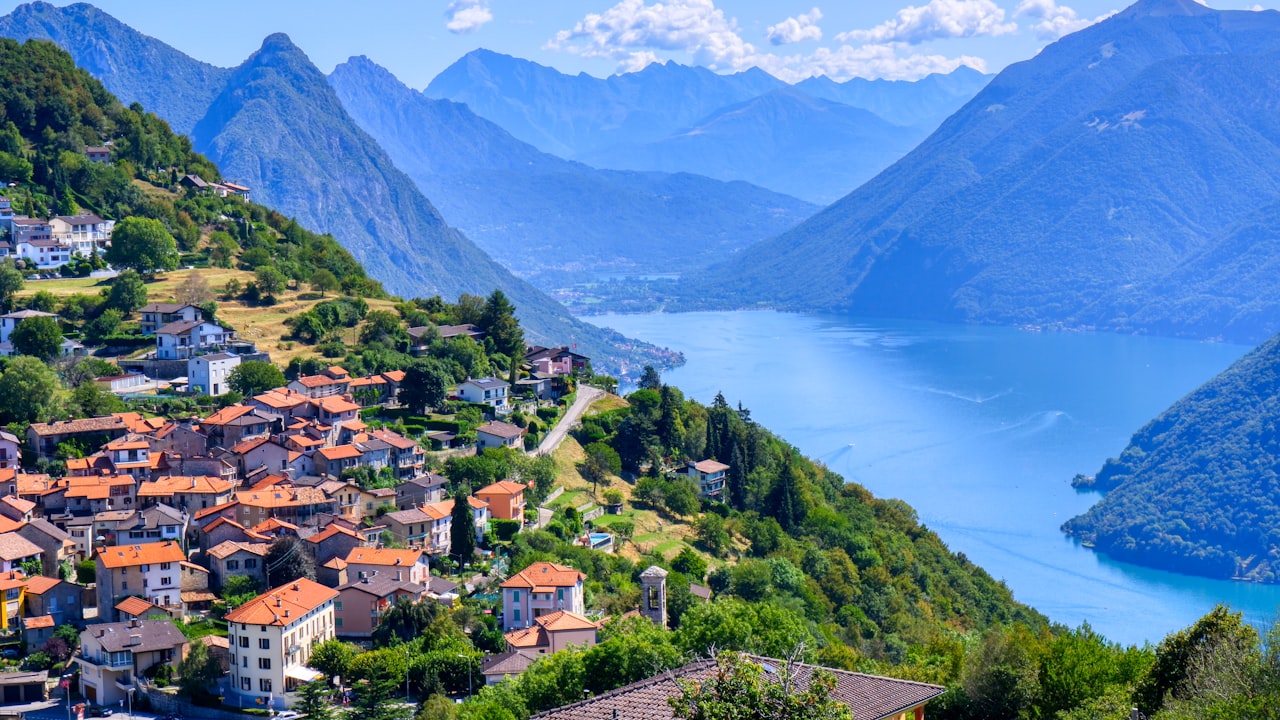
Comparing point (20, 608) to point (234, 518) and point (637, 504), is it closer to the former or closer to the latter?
point (234, 518)

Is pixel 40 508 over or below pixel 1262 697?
over

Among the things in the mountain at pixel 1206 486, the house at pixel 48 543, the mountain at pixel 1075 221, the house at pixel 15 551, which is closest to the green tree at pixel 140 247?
the house at pixel 48 543

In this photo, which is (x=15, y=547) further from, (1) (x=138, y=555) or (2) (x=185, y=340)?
(2) (x=185, y=340)

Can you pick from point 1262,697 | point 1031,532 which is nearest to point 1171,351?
point 1031,532

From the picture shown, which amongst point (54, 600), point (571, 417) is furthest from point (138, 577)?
point (571, 417)

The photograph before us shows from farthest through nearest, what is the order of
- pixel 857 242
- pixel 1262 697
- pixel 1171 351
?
pixel 857 242, pixel 1171 351, pixel 1262 697
